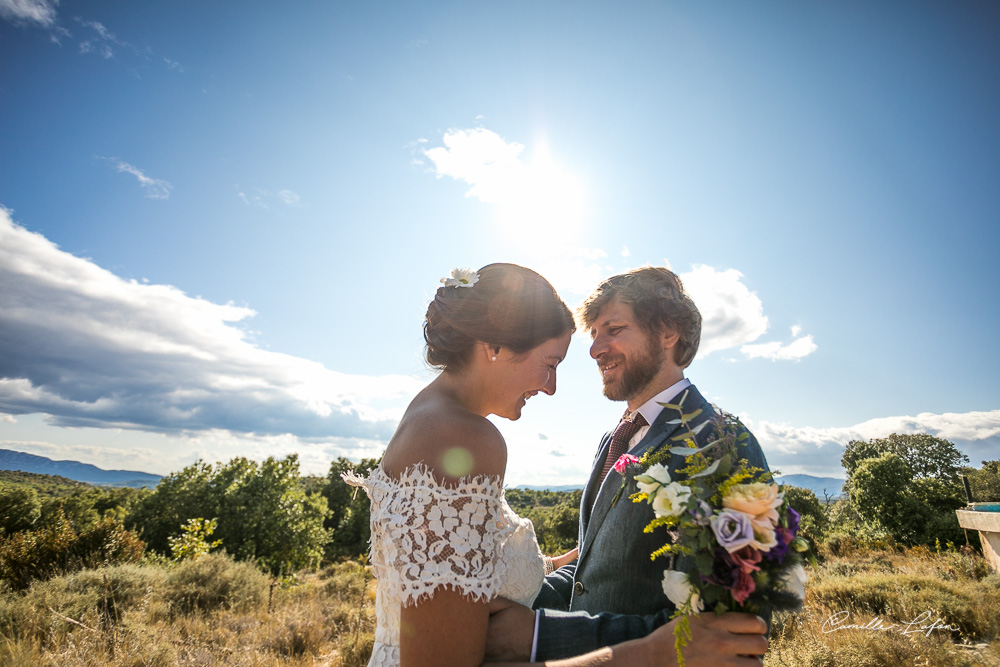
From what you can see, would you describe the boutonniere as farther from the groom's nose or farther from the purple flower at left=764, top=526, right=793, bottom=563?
the groom's nose

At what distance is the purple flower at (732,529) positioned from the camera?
1483 millimetres

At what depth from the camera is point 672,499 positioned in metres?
1.65

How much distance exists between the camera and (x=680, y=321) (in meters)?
3.59

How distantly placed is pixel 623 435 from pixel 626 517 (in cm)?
93

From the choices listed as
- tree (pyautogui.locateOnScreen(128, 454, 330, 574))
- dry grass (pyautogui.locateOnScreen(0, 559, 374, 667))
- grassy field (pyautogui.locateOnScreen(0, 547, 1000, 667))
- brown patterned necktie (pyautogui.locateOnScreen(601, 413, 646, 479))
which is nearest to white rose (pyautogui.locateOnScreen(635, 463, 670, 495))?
brown patterned necktie (pyautogui.locateOnScreen(601, 413, 646, 479))

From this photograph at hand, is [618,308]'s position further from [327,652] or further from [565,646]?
[327,652]

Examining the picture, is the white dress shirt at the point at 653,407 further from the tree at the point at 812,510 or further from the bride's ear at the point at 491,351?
the tree at the point at 812,510

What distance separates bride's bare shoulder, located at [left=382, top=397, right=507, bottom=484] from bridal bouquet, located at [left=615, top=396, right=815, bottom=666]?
0.67m

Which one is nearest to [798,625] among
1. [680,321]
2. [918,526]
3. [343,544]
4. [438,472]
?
[680,321]

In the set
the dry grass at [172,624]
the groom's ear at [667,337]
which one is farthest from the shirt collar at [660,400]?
the dry grass at [172,624]

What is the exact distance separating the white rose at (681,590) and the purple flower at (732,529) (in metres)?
0.23

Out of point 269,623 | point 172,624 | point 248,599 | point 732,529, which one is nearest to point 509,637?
point 732,529

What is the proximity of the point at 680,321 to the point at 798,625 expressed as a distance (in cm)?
788

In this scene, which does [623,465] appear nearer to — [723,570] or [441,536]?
[723,570]
